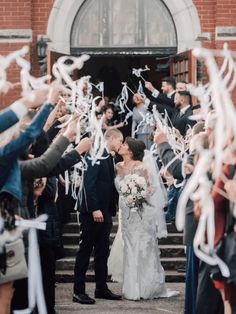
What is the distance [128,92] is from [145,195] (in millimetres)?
5393

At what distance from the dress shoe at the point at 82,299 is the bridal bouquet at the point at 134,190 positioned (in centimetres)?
107

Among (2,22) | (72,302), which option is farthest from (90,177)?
(2,22)

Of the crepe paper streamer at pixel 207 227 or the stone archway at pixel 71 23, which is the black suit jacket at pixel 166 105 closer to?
the stone archway at pixel 71 23

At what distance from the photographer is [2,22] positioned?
45.2ft

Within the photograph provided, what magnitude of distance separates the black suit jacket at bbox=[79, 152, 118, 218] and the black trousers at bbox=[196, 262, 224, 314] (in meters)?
3.06

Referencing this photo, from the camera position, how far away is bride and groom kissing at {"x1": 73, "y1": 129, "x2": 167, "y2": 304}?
33.1ft

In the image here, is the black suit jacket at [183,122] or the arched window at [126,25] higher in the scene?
the arched window at [126,25]

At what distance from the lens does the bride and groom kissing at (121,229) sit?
10.1 meters

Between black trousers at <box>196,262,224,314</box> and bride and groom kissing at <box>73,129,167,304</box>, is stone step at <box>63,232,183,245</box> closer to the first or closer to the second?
bride and groom kissing at <box>73,129,167,304</box>

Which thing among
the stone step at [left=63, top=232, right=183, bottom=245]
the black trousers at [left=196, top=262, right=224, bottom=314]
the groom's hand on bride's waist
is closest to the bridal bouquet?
the groom's hand on bride's waist

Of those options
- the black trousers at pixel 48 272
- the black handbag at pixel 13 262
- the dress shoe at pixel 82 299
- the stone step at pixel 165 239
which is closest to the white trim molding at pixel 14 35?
the stone step at pixel 165 239

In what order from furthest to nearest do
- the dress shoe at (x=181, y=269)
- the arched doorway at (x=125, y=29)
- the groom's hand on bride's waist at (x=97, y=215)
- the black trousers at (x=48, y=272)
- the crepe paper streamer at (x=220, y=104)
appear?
the arched doorway at (x=125, y=29) < the dress shoe at (x=181, y=269) < the groom's hand on bride's waist at (x=97, y=215) < the black trousers at (x=48, y=272) < the crepe paper streamer at (x=220, y=104)

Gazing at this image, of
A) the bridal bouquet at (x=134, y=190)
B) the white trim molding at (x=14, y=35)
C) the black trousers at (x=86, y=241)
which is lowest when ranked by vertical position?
the black trousers at (x=86, y=241)

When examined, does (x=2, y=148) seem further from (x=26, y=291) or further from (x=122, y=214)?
(x=122, y=214)
